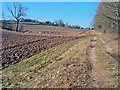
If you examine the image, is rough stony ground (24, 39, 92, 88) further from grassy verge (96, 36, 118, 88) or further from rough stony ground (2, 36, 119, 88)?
grassy verge (96, 36, 118, 88)

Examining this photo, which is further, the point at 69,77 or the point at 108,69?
the point at 108,69

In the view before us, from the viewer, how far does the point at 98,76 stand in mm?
7977

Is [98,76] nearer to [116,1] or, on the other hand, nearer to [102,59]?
[102,59]

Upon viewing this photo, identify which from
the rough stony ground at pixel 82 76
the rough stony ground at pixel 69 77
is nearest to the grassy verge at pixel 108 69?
the rough stony ground at pixel 82 76

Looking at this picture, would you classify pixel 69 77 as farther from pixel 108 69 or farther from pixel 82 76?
pixel 108 69

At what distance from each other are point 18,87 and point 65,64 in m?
3.17

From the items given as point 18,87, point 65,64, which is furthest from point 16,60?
point 18,87

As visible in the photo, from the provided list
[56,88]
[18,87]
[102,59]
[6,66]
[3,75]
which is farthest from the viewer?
[6,66]

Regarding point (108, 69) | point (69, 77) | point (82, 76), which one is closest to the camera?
point (69, 77)

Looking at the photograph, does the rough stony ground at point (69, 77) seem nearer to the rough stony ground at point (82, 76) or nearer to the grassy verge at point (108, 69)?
the rough stony ground at point (82, 76)

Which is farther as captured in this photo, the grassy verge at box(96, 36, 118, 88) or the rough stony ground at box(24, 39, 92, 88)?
the grassy verge at box(96, 36, 118, 88)

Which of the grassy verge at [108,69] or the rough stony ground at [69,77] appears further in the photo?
the grassy verge at [108,69]

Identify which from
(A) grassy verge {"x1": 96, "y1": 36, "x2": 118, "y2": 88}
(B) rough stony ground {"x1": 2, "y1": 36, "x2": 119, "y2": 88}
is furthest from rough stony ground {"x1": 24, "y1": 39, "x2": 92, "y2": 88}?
(A) grassy verge {"x1": 96, "y1": 36, "x2": 118, "y2": 88}

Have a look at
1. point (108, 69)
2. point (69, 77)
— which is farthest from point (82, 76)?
point (108, 69)
